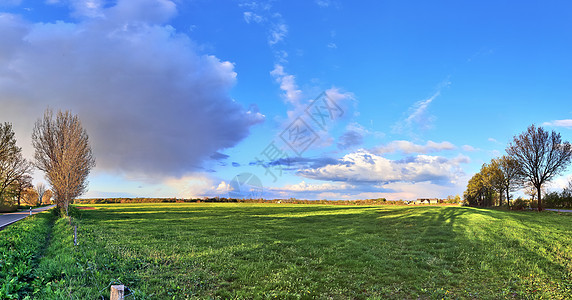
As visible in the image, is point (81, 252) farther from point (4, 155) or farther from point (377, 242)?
point (4, 155)

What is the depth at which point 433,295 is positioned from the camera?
9516 millimetres

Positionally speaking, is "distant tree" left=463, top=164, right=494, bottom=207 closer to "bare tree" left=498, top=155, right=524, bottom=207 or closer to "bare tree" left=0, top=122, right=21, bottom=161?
"bare tree" left=498, top=155, right=524, bottom=207

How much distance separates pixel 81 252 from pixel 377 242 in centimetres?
1645

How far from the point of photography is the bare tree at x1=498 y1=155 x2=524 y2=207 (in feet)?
184

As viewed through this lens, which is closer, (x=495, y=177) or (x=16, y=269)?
(x=16, y=269)

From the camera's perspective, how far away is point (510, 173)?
2329 inches

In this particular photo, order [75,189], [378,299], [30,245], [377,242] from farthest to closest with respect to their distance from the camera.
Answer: [75,189], [377,242], [30,245], [378,299]

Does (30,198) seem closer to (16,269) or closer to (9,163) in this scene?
(9,163)

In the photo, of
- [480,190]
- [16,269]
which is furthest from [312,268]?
[480,190]

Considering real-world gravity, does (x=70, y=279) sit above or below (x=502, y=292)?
above

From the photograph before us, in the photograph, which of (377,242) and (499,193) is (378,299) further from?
(499,193)

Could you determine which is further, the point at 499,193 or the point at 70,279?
the point at 499,193

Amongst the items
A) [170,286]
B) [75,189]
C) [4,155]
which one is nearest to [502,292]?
[170,286]

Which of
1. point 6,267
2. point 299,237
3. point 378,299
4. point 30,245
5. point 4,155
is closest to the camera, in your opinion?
point 378,299
